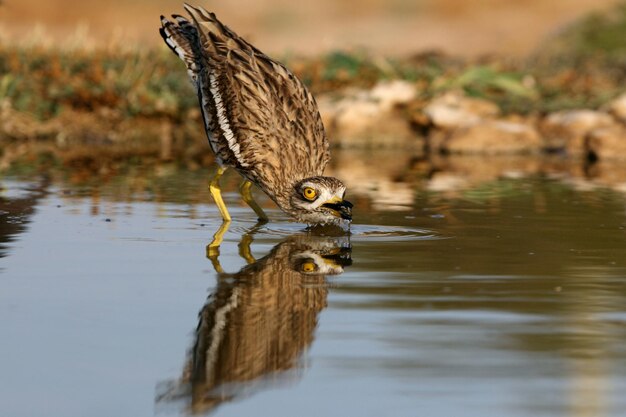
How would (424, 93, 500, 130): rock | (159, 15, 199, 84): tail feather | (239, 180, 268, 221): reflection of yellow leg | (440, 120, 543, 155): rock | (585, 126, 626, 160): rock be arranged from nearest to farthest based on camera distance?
(239, 180, 268, 221): reflection of yellow leg < (159, 15, 199, 84): tail feather < (585, 126, 626, 160): rock < (440, 120, 543, 155): rock < (424, 93, 500, 130): rock

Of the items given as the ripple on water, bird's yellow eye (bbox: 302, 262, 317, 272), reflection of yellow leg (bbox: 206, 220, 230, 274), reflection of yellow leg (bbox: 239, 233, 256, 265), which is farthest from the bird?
bird's yellow eye (bbox: 302, 262, 317, 272)

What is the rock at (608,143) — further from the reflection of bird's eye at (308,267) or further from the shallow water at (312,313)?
the reflection of bird's eye at (308,267)

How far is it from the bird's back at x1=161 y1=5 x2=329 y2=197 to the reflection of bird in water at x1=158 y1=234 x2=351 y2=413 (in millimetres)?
1779

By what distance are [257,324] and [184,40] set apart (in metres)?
7.73

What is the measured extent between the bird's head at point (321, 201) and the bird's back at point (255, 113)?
466 millimetres

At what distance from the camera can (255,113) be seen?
13.5m

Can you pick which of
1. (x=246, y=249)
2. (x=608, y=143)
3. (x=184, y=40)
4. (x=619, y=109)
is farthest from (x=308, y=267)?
(x=619, y=109)

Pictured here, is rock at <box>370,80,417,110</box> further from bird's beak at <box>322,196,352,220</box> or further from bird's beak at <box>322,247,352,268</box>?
bird's beak at <box>322,247,352,268</box>

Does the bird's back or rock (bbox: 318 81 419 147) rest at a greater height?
rock (bbox: 318 81 419 147)

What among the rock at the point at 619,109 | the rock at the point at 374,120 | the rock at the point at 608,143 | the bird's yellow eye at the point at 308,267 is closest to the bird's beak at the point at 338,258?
the bird's yellow eye at the point at 308,267

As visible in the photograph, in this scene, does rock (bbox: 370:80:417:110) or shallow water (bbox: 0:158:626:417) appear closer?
shallow water (bbox: 0:158:626:417)

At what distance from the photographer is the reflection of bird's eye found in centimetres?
1027

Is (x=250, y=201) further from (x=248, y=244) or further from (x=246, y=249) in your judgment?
(x=246, y=249)

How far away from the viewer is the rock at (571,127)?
76.3ft
